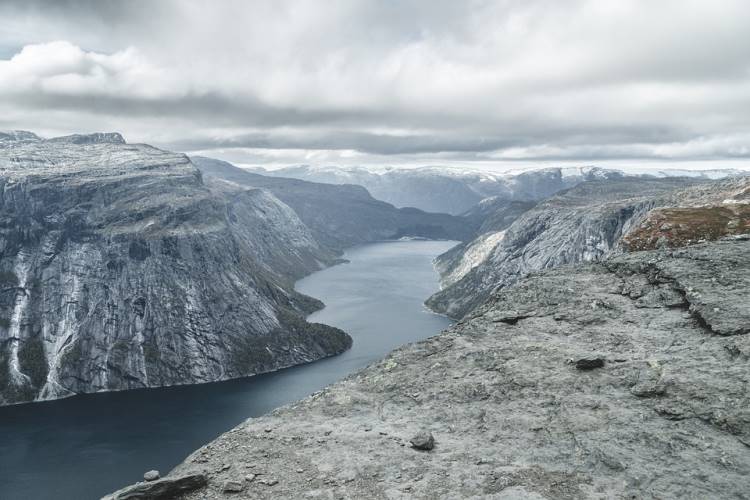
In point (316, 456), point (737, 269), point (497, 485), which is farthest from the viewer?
point (737, 269)

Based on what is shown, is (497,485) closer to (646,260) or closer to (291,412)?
(291,412)

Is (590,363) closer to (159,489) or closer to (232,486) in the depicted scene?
(232,486)

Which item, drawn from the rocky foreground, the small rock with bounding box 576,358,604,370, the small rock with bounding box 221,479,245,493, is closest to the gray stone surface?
the rocky foreground

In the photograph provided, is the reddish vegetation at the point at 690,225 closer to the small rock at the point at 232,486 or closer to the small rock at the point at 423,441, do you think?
the small rock at the point at 423,441

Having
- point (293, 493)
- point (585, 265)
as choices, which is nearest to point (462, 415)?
point (293, 493)

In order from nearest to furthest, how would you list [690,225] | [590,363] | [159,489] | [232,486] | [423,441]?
1. [159,489]
2. [232,486]
3. [423,441]
4. [590,363]
5. [690,225]

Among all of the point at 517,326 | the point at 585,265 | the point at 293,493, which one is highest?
the point at 585,265

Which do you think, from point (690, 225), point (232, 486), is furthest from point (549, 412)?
point (690, 225)
